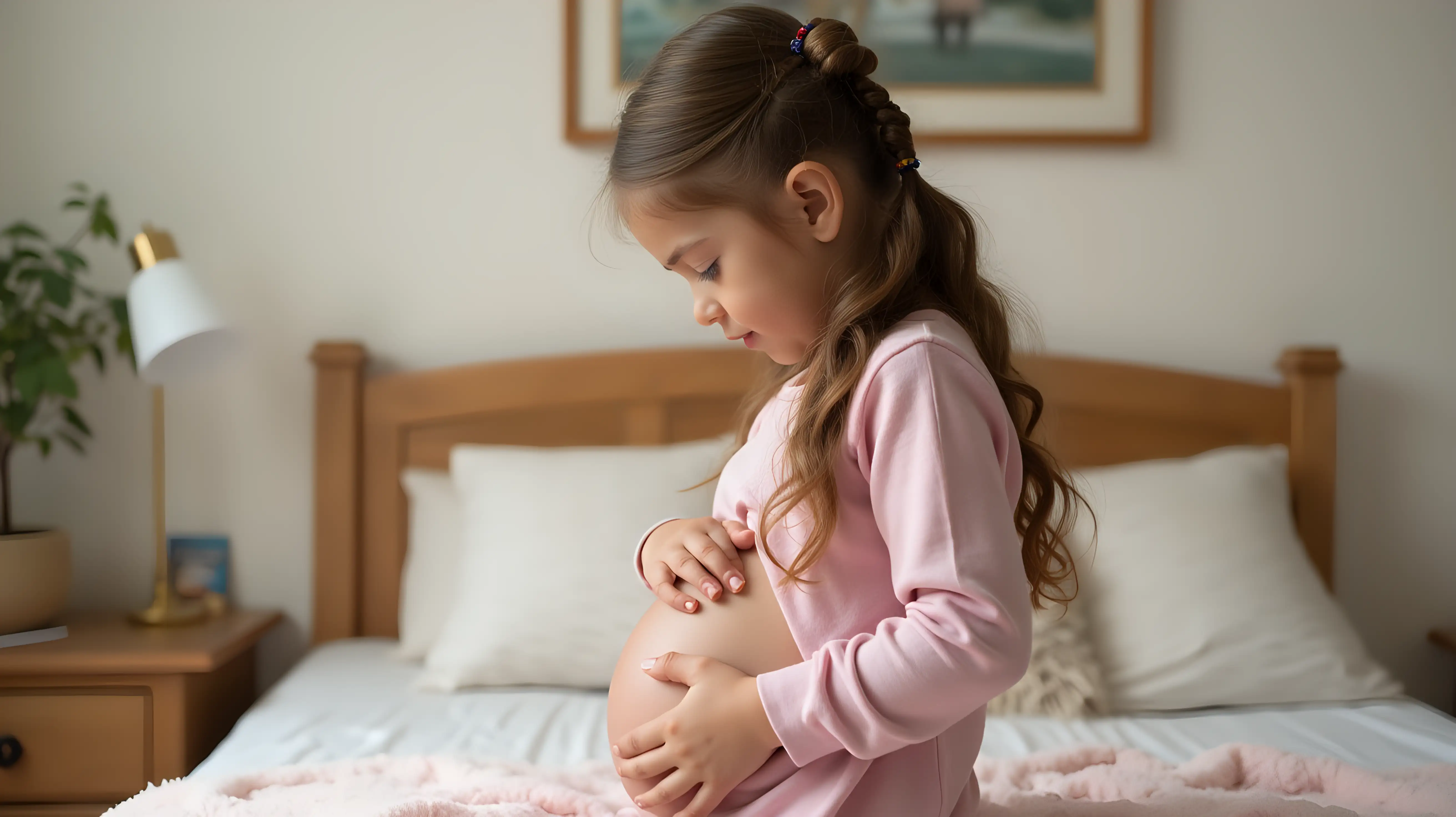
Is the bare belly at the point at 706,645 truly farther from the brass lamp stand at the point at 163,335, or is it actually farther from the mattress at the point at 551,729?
the brass lamp stand at the point at 163,335

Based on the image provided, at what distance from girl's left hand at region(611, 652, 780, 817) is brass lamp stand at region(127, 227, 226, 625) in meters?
1.15

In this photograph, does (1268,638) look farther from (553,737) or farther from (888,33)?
(888,33)

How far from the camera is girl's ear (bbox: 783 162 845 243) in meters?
0.79

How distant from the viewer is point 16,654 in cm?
152

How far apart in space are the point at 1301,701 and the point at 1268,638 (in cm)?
10

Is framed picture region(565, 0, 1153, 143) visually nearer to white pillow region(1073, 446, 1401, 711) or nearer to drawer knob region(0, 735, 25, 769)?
white pillow region(1073, 446, 1401, 711)

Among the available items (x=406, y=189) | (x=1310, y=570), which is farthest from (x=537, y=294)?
(x=1310, y=570)

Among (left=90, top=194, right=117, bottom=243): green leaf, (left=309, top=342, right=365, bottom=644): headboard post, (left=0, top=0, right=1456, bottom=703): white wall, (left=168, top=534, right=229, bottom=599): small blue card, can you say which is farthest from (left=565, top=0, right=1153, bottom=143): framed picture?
(left=168, top=534, right=229, bottom=599): small blue card

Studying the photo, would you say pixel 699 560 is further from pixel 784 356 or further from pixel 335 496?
pixel 335 496

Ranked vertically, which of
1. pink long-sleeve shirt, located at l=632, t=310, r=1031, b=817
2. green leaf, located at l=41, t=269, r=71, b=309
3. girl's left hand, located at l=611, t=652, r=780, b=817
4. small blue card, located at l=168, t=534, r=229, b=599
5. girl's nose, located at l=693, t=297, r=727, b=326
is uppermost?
green leaf, located at l=41, t=269, r=71, b=309

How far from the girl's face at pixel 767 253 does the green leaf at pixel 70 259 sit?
1.37 metres

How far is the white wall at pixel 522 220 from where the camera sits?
74.4 inches

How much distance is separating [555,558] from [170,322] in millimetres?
699

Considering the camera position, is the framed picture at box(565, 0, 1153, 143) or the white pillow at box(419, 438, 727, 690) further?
the framed picture at box(565, 0, 1153, 143)
